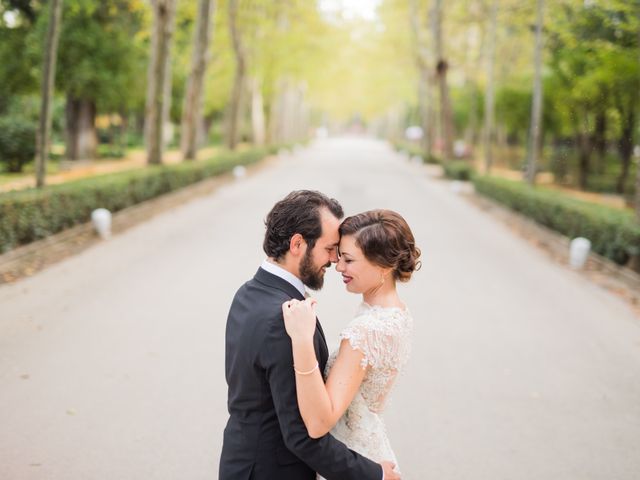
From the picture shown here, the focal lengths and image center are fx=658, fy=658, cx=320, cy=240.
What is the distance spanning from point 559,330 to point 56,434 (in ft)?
18.6

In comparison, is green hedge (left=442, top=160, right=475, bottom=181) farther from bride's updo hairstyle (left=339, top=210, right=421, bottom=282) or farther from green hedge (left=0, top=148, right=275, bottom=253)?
bride's updo hairstyle (left=339, top=210, right=421, bottom=282)

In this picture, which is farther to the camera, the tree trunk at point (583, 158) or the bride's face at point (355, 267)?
the tree trunk at point (583, 158)

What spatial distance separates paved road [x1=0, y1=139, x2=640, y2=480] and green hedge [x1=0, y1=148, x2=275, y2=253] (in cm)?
98

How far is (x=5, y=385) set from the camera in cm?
556

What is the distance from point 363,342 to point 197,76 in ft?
72.0

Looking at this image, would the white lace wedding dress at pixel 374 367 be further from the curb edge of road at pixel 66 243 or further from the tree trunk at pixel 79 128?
the tree trunk at pixel 79 128

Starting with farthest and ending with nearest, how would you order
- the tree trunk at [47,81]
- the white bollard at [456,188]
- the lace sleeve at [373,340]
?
the white bollard at [456,188], the tree trunk at [47,81], the lace sleeve at [373,340]

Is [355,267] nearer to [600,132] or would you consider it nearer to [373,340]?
[373,340]

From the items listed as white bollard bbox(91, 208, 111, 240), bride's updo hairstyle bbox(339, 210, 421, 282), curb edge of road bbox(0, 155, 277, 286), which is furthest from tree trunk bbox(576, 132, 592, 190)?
bride's updo hairstyle bbox(339, 210, 421, 282)

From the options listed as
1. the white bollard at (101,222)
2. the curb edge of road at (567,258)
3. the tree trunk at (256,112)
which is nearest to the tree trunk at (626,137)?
the curb edge of road at (567,258)

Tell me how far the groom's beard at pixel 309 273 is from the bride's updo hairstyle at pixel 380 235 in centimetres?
18

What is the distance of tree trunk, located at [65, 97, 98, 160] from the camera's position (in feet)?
101

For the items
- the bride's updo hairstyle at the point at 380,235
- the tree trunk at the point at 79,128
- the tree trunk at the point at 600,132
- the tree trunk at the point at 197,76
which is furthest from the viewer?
the tree trunk at the point at 79,128

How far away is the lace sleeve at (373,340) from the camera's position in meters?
2.33
